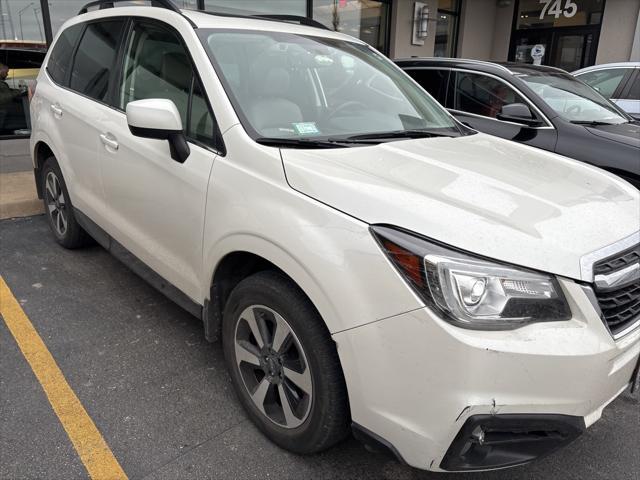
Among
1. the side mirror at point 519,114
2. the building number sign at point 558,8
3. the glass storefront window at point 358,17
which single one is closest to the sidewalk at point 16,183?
the side mirror at point 519,114

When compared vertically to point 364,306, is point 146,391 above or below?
below

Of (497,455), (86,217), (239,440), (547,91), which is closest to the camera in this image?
(497,455)

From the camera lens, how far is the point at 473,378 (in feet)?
5.27

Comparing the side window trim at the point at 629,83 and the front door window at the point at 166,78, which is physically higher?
the front door window at the point at 166,78

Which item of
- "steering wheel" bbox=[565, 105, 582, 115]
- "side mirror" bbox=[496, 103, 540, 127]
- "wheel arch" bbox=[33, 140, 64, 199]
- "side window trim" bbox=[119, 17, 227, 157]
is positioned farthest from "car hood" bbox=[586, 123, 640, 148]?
"wheel arch" bbox=[33, 140, 64, 199]

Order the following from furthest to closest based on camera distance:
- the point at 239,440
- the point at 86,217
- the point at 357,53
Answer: the point at 86,217, the point at 357,53, the point at 239,440

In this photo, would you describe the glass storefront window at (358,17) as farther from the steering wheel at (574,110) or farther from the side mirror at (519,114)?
the side mirror at (519,114)

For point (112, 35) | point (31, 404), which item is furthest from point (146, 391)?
point (112, 35)

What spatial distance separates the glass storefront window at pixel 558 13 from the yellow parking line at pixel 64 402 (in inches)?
580

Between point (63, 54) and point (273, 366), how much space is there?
3205 millimetres

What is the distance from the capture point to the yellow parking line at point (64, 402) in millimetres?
2197

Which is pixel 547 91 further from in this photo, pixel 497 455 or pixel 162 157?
pixel 497 455

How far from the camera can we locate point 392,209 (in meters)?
1.79

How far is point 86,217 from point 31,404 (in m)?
1.51
